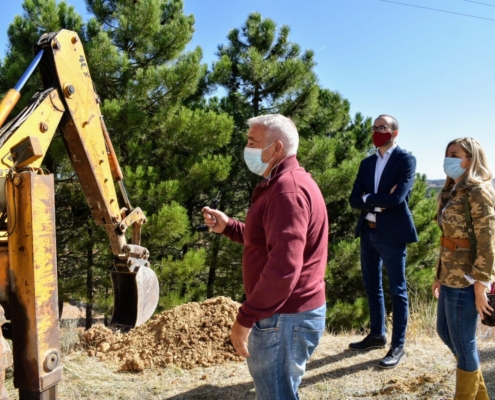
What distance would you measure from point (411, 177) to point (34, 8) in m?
9.35

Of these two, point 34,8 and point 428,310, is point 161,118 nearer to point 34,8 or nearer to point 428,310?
point 34,8

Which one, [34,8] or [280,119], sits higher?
[34,8]

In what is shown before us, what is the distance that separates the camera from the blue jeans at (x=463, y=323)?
2.86 meters

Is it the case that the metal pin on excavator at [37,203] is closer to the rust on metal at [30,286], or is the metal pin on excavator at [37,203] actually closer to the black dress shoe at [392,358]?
the rust on metal at [30,286]

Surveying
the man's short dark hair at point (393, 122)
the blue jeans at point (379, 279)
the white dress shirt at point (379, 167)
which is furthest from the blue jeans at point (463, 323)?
the man's short dark hair at point (393, 122)

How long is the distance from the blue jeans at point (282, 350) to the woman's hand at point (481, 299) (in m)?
1.14

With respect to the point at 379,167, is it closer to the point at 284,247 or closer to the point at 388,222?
the point at 388,222

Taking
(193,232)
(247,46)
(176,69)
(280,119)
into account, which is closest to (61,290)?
(193,232)

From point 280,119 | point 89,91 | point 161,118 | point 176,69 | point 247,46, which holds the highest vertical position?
point 247,46

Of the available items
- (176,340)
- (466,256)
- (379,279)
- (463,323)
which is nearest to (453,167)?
(466,256)

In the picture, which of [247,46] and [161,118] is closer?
[161,118]

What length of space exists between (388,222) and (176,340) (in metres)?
2.46

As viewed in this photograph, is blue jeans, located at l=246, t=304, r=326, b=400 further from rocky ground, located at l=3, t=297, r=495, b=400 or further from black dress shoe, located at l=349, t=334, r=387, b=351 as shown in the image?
black dress shoe, located at l=349, t=334, r=387, b=351

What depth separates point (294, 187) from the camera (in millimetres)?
2172
